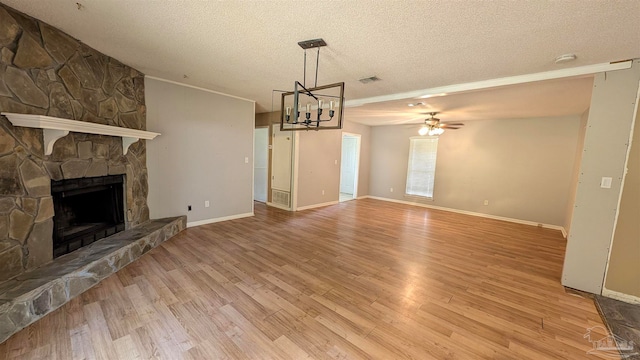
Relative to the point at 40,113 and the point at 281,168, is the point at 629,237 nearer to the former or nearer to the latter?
the point at 281,168

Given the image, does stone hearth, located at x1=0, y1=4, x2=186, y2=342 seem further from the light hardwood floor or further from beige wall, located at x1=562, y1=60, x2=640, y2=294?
beige wall, located at x1=562, y1=60, x2=640, y2=294

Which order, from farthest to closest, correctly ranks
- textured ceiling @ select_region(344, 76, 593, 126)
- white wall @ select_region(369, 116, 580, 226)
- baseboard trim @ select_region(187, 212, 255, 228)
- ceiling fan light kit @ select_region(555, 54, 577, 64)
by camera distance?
1. white wall @ select_region(369, 116, 580, 226)
2. baseboard trim @ select_region(187, 212, 255, 228)
3. textured ceiling @ select_region(344, 76, 593, 126)
4. ceiling fan light kit @ select_region(555, 54, 577, 64)

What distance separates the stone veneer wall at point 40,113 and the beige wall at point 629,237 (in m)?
5.75

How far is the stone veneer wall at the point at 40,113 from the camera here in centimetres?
201

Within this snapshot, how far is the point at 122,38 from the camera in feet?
8.04

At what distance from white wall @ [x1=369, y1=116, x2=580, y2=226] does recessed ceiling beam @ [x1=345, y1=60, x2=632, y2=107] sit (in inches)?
127

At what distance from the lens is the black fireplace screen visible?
2.48m

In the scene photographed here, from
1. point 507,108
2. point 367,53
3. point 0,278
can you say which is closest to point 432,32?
point 367,53

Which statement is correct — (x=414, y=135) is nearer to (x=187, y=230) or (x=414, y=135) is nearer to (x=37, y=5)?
(x=187, y=230)

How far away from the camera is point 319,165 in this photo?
627 centimetres

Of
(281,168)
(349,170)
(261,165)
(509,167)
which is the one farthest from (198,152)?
(509,167)

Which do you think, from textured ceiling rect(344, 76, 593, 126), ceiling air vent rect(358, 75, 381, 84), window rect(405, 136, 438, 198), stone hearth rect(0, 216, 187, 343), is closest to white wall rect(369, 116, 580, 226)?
window rect(405, 136, 438, 198)

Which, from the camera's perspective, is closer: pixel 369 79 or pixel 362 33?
pixel 362 33

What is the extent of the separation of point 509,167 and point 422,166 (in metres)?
2.00
